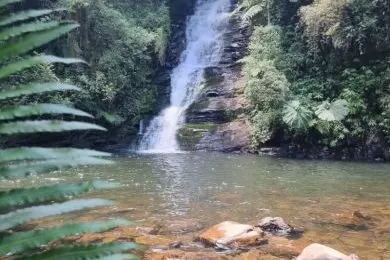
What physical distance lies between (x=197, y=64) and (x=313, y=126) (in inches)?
323

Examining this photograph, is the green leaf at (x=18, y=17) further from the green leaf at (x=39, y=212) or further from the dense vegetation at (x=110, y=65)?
the dense vegetation at (x=110, y=65)

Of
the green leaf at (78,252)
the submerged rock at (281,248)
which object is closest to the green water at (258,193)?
the submerged rock at (281,248)

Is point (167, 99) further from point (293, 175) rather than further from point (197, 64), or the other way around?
point (293, 175)

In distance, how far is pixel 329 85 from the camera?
1766 cm

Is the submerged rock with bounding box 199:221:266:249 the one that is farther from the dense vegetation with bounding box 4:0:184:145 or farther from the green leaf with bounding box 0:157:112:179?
the dense vegetation with bounding box 4:0:184:145

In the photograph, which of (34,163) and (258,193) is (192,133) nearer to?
(258,193)

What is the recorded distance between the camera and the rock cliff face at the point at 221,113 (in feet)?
58.8

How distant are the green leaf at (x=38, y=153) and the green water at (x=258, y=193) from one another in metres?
5.57

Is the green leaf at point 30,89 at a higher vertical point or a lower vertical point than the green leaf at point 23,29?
lower

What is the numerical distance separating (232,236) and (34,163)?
18.5 ft

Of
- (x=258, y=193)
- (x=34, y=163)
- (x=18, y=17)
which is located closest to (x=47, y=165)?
(x=34, y=163)

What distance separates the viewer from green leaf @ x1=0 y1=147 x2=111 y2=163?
2.30ft

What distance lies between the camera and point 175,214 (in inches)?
307

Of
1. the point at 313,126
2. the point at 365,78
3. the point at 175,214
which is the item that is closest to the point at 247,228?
the point at 175,214
